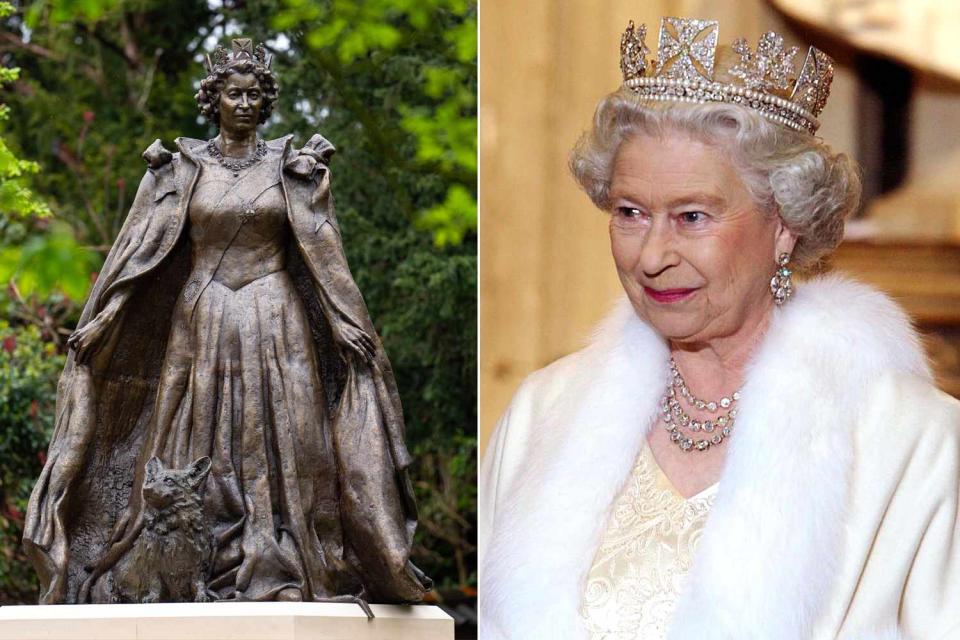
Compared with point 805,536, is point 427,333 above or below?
below

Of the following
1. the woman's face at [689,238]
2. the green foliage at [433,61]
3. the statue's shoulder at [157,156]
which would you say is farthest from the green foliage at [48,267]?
the woman's face at [689,238]

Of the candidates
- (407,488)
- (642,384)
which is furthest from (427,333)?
(642,384)

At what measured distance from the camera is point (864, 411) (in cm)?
272

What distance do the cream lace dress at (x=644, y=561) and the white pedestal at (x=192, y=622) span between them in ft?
2.82

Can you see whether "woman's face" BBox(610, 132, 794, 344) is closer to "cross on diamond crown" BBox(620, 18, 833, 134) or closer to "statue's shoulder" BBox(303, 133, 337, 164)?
"cross on diamond crown" BBox(620, 18, 833, 134)

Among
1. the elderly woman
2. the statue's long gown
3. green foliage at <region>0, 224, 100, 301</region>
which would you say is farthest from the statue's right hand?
green foliage at <region>0, 224, 100, 301</region>

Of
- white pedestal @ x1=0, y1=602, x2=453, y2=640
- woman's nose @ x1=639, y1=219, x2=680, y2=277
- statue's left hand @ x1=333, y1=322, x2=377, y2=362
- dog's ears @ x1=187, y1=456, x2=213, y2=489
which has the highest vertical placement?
woman's nose @ x1=639, y1=219, x2=680, y2=277

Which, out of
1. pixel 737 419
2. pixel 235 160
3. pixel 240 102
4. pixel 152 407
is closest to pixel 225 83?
pixel 240 102

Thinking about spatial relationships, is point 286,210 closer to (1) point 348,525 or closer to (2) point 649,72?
(1) point 348,525

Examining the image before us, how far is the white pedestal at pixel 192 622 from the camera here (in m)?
3.46

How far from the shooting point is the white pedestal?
3.46m

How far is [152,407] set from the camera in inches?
150

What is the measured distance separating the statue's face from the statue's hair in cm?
1

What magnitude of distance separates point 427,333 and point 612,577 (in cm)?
478
